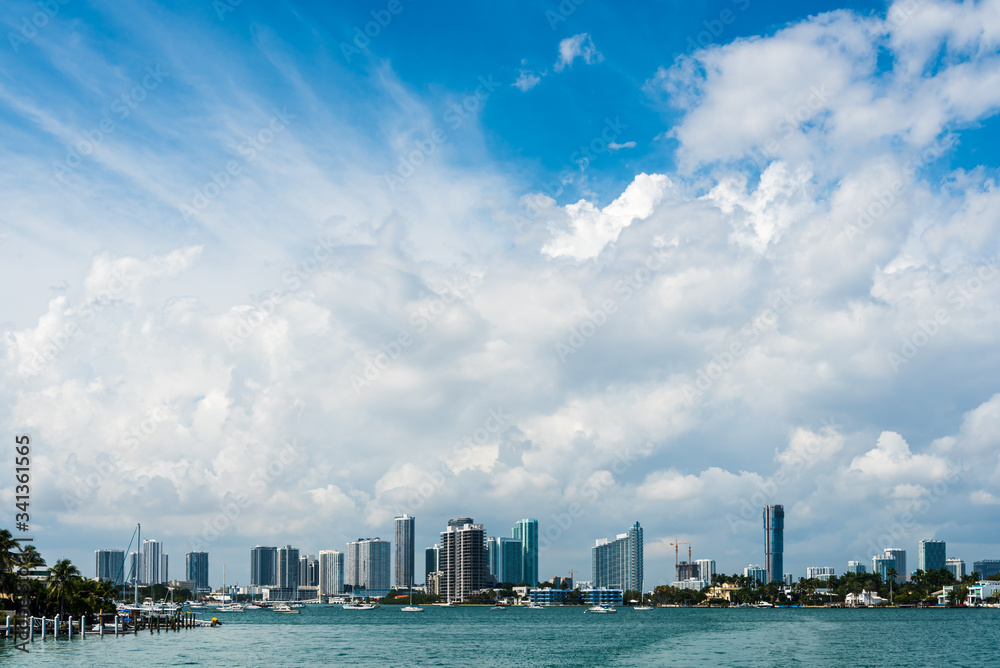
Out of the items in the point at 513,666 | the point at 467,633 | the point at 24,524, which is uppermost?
the point at 24,524

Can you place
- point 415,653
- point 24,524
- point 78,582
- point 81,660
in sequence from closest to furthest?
point 24,524, point 81,660, point 415,653, point 78,582

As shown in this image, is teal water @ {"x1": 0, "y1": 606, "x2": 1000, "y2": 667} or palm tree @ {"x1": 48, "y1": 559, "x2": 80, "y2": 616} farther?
palm tree @ {"x1": 48, "y1": 559, "x2": 80, "y2": 616}

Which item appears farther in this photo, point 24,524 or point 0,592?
point 0,592

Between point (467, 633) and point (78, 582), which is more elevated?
point (78, 582)

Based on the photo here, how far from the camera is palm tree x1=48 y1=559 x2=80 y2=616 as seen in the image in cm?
12600

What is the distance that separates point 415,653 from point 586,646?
28506 millimetres

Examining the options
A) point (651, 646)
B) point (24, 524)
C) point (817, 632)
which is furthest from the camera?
point (817, 632)

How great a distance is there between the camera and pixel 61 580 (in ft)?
421

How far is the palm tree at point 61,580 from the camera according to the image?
126000mm

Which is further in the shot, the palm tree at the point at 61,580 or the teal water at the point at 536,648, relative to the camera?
the palm tree at the point at 61,580

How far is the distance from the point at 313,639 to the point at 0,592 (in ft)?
177

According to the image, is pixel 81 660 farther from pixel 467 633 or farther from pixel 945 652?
pixel 945 652

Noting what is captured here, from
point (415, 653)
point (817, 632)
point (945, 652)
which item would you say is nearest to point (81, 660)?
point (415, 653)

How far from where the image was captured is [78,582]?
14625 cm
